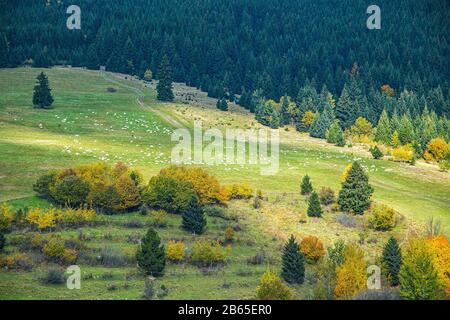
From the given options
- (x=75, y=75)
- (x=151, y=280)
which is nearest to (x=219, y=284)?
(x=151, y=280)

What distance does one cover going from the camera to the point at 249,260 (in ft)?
240

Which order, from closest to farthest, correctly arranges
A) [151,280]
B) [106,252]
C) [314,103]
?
[151,280], [106,252], [314,103]

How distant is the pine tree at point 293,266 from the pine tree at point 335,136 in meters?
83.0

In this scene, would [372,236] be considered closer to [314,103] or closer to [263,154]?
[263,154]

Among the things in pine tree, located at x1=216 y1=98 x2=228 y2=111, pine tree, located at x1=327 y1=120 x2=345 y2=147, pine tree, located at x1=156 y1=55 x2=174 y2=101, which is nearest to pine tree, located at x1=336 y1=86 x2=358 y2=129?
pine tree, located at x1=327 y1=120 x2=345 y2=147

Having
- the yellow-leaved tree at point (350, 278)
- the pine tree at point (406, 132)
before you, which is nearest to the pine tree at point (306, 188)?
the yellow-leaved tree at point (350, 278)

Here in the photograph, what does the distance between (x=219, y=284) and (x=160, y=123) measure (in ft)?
274

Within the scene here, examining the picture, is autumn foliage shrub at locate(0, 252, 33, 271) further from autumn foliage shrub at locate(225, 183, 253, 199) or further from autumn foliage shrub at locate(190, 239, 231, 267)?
autumn foliage shrub at locate(225, 183, 253, 199)

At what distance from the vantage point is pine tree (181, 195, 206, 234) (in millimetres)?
79562

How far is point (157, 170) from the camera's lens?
102 m

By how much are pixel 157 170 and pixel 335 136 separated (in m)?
61.2

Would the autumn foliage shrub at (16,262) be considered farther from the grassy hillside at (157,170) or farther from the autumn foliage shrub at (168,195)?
the autumn foliage shrub at (168,195)

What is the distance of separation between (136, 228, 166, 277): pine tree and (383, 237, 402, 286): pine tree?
2376cm

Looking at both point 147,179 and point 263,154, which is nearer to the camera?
point 147,179
